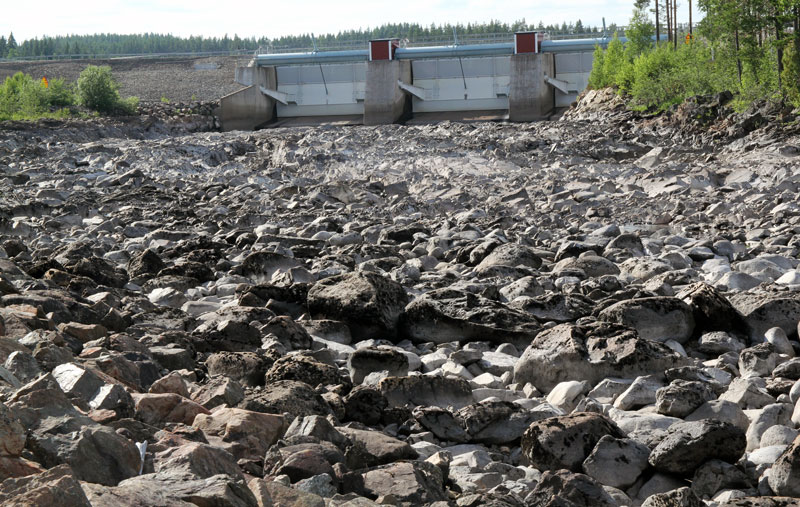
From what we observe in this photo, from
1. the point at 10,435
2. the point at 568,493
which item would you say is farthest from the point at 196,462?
the point at 568,493

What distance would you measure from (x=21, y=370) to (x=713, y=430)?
11.7 feet

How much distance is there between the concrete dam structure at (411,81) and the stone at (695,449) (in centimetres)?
3565

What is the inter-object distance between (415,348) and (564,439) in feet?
8.82

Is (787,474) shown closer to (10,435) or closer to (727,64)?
(10,435)

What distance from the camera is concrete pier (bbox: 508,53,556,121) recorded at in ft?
128

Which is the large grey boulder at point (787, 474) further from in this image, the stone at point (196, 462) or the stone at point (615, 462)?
the stone at point (196, 462)

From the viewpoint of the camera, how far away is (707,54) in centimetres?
3288

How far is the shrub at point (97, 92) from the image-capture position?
39.2 meters

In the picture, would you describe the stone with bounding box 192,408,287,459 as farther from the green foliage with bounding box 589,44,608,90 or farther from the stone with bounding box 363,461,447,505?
the green foliage with bounding box 589,44,608,90

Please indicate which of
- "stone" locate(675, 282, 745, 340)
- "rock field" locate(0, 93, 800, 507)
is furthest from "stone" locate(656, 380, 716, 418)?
"stone" locate(675, 282, 745, 340)

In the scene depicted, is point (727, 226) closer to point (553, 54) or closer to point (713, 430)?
point (713, 430)

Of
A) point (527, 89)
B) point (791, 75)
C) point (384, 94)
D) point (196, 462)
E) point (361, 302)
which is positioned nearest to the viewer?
point (196, 462)

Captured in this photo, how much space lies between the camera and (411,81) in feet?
139

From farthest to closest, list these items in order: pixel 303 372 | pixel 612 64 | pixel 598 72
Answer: pixel 598 72
pixel 612 64
pixel 303 372
